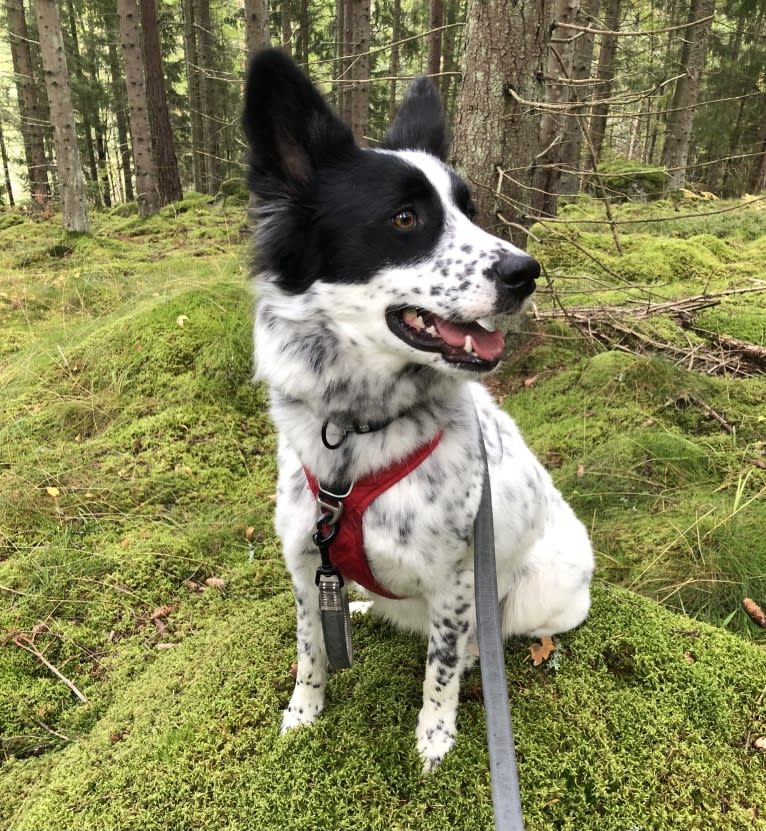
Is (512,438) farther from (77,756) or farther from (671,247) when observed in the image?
(671,247)

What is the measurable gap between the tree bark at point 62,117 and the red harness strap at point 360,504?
9931mm

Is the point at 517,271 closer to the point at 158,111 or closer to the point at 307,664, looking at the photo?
the point at 307,664

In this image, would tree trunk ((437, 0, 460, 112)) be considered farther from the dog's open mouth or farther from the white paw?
the white paw

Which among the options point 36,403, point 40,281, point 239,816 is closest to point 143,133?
point 40,281

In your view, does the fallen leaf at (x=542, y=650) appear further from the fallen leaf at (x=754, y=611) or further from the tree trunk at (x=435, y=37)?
the tree trunk at (x=435, y=37)

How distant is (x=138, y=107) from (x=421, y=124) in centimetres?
1280

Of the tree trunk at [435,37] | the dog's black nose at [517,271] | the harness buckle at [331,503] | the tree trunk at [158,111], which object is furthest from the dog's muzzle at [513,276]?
the tree trunk at [158,111]

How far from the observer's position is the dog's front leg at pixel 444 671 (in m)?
2.09

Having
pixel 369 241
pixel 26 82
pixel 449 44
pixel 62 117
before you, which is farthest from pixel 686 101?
pixel 26 82

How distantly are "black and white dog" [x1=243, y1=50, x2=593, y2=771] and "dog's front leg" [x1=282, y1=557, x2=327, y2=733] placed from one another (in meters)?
0.07

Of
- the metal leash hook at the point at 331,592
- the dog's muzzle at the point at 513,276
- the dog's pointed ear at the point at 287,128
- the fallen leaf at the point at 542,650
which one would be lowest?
the fallen leaf at the point at 542,650

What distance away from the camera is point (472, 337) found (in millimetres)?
1848

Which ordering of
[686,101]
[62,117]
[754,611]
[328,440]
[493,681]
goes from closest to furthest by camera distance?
[493,681]
[328,440]
[754,611]
[62,117]
[686,101]

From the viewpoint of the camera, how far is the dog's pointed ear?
183 cm
